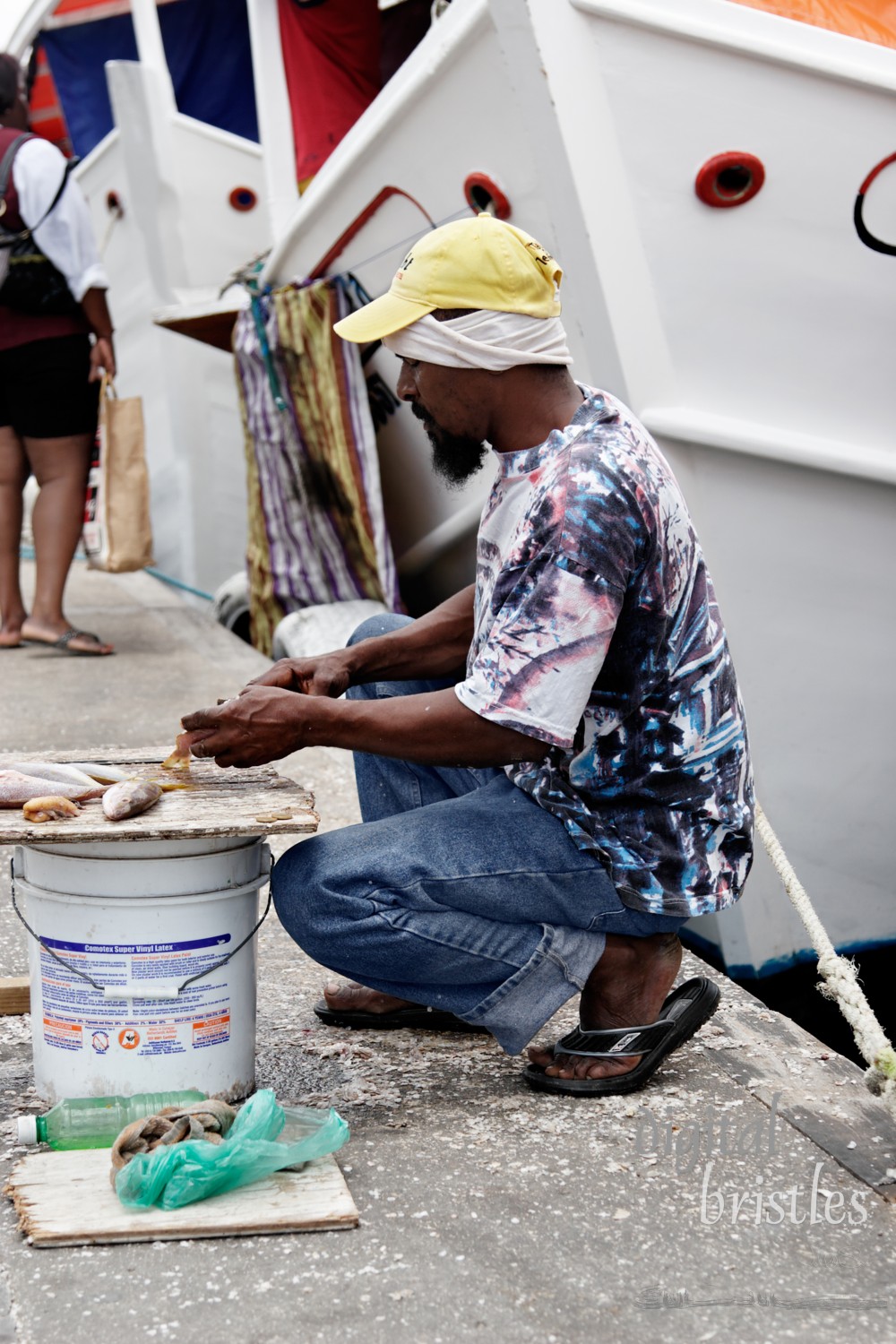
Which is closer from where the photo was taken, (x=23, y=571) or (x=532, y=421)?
(x=532, y=421)

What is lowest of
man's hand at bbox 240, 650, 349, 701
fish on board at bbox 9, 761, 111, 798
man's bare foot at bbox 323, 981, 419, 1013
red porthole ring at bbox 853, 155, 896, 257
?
man's bare foot at bbox 323, 981, 419, 1013

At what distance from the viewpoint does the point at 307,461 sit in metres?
5.70

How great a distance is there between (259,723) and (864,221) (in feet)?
7.88

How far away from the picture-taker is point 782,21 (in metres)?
3.42

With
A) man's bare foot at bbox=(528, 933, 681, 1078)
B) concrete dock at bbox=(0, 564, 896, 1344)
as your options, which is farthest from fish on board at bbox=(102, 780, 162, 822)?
man's bare foot at bbox=(528, 933, 681, 1078)

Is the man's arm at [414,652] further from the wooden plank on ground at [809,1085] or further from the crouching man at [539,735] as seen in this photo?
the wooden plank on ground at [809,1085]

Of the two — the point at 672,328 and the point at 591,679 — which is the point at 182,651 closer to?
the point at 672,328

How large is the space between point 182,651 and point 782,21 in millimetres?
3633

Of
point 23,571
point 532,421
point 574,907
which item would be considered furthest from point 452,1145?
point 23,571

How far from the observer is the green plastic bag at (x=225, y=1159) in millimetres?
1722

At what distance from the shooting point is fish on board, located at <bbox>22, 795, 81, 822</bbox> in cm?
189

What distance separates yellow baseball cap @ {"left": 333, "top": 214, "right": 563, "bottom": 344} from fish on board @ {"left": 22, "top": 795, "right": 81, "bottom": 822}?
835mm

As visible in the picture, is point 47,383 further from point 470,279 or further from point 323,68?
point 470,279

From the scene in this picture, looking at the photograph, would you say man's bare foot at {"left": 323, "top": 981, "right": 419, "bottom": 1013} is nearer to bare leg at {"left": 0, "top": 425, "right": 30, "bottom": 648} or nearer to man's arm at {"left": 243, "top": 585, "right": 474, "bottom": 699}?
man's arm at {"left": 243, "top": 585, "right": 474, "bottom": 699}
